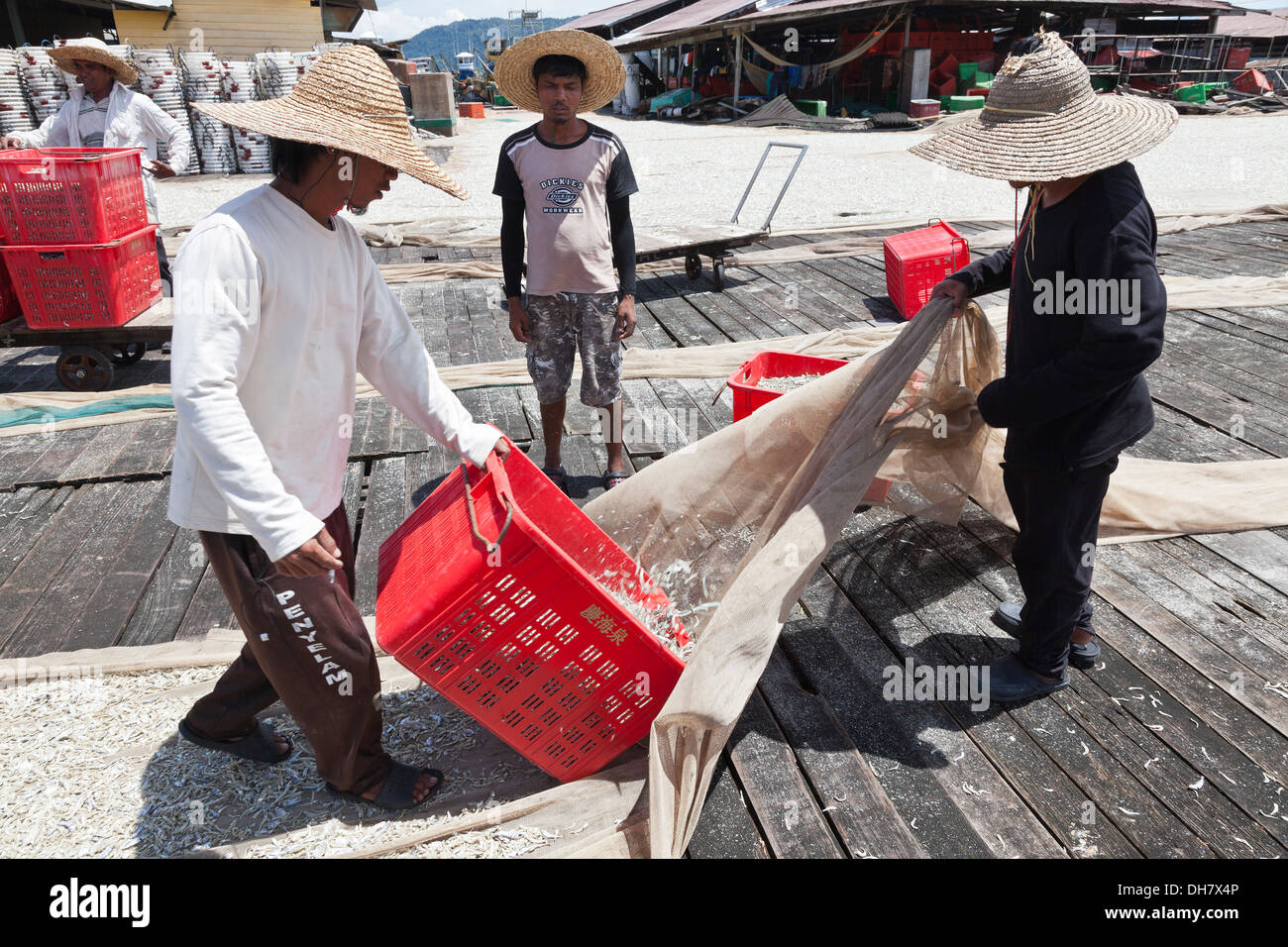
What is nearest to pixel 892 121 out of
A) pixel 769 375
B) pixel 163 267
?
pixel 163 267

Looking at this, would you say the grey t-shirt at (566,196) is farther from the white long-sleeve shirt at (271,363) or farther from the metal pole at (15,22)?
the metal pole at (15,22)

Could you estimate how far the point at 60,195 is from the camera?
507 cm

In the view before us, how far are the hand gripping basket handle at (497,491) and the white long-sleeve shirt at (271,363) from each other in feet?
0.13

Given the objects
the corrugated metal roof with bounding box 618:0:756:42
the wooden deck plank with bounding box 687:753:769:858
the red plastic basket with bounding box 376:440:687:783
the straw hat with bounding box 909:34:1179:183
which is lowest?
the wooden deck plank with bounding box 687:753:769:858

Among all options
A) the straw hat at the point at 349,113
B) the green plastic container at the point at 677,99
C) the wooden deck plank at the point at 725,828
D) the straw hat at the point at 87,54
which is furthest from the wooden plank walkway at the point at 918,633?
the green plastic container at the point at 677,99

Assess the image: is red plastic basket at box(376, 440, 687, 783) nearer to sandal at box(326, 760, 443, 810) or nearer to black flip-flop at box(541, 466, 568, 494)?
sandal at box(326, 760, 443, 810)

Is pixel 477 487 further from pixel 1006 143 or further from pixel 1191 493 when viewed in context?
pixel 1191 493

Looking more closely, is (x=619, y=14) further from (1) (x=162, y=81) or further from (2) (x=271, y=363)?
(2) (x=271, y=363)

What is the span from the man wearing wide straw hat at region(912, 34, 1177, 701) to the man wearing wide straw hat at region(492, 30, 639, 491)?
1.70 metres

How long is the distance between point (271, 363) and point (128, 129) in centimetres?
506

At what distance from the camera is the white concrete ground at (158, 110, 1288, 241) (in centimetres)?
1138

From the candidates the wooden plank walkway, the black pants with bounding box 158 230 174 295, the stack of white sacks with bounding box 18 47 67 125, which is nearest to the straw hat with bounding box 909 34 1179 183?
the wooden plank walkway

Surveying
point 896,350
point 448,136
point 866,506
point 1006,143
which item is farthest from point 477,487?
point 448,136

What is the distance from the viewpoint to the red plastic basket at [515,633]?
1.96 meters
